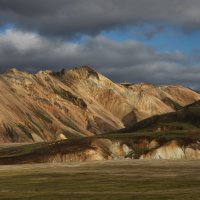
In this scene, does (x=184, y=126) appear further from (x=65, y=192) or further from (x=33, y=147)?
(x=65, y=192)

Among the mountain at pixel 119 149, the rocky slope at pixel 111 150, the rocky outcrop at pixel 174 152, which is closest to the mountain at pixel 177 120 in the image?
the mountain at pixel 119 149

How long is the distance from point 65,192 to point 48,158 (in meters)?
71.7

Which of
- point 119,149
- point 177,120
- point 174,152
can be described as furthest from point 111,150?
point 177,120

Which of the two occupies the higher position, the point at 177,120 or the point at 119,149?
the point at 177,120

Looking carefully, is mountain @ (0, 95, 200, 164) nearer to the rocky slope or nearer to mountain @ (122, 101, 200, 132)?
the rocky slope

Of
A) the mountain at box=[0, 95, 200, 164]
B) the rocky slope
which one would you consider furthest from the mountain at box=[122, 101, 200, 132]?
the rocky slope

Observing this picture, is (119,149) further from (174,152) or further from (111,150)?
(174,152)

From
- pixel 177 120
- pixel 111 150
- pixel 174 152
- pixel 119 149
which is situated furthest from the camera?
pixel 177 120

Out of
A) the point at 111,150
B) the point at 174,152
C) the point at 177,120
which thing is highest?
the point at 177,120

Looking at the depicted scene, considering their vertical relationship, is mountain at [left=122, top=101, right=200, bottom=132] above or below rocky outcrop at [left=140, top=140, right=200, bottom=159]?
above

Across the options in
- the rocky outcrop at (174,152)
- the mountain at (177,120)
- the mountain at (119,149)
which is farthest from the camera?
the mountain at (177,120)

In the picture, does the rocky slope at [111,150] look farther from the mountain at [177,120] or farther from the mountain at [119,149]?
the mountain at [177,120]

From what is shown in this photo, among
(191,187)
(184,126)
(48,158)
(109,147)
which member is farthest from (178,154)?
(191,187)

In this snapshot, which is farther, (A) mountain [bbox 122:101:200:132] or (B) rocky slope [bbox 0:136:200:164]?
(A) mountain [bbox 122:101:200:132]
